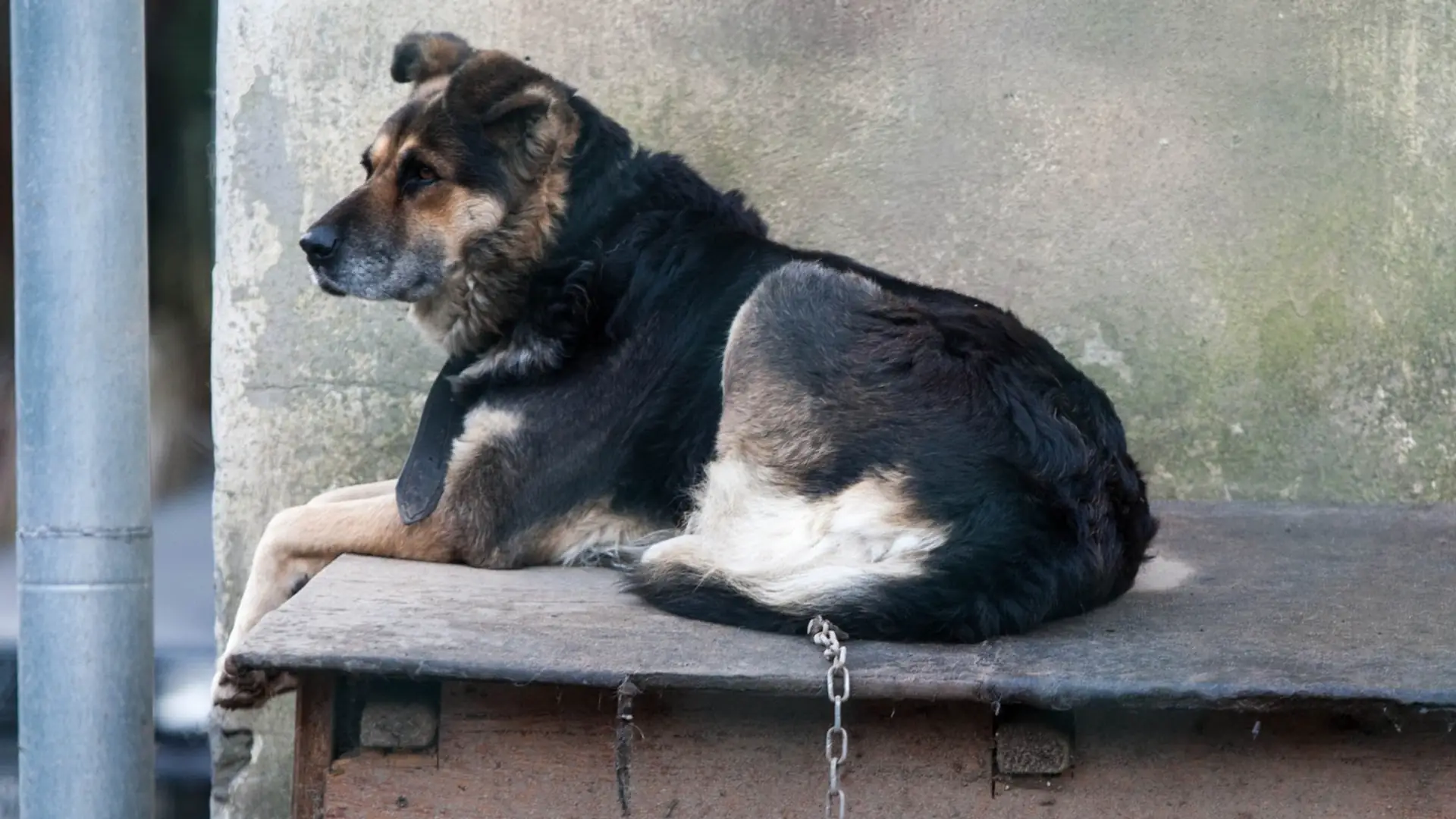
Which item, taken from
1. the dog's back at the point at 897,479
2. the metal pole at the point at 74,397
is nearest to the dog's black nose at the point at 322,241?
the metal pole at the point at 74,397

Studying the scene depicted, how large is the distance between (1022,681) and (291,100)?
3079 millimetres

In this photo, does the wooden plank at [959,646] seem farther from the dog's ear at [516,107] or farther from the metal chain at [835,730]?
the dog's ear at [516,107]

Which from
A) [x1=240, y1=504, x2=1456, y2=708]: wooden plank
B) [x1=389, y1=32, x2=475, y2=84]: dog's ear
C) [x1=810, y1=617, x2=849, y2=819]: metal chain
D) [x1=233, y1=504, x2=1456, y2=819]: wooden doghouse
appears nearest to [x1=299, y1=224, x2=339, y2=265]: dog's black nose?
[x1=389, y1=32, x2=475, y2=84]: dog's ear

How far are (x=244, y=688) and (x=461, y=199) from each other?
4.50ft

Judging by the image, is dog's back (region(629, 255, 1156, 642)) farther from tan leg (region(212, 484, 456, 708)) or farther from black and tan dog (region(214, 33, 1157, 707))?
tan leg (region(212, 484, 456, 708))

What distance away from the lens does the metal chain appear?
248cm

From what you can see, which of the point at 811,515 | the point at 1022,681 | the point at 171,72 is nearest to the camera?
the point at 1022,681

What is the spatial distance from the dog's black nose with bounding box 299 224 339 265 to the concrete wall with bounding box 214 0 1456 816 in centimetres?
85

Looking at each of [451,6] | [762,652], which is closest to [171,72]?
[451,6]

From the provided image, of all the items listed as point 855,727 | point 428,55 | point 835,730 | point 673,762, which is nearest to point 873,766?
point 855,727

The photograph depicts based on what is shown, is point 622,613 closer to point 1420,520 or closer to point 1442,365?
point 1420,520

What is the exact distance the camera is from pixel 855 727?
264 cm

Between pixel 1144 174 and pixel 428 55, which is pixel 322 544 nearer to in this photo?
pixel 428 55

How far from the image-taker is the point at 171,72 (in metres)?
5.23
